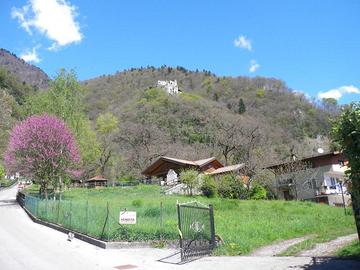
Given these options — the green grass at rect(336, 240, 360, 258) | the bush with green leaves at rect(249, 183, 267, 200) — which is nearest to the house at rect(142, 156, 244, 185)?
→ the bush with green leaves at rect(249, 183, 267, 200)

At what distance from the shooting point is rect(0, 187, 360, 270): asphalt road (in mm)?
12722

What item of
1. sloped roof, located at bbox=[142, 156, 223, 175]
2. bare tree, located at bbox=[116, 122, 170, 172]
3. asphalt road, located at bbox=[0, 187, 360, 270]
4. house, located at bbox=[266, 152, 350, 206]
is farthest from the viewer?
bare tree, located at bbox=[116, 122, 170, 172]

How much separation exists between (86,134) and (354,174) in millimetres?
49079

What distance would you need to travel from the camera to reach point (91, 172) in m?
92.2

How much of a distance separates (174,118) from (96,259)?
10024cm

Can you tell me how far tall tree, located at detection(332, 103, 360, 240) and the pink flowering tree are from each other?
36647mm

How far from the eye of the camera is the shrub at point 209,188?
161 feet

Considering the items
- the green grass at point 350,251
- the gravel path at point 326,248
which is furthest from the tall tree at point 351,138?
the gravel path at point 326,248

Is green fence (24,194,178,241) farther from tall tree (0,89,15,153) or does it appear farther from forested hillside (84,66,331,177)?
tall tree (0,89,15,153)

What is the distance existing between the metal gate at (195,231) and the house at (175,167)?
146 feet

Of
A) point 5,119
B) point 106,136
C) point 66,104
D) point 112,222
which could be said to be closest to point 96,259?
point 112,222

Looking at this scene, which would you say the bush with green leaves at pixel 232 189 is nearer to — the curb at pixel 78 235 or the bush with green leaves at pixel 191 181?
the bush with green leaves at pixel 191 181

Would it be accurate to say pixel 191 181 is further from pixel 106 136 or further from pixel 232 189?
pixel 106 136

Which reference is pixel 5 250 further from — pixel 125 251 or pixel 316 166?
pixel 316 166
